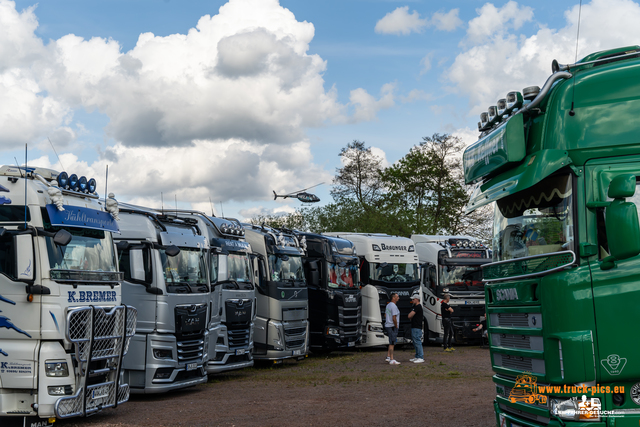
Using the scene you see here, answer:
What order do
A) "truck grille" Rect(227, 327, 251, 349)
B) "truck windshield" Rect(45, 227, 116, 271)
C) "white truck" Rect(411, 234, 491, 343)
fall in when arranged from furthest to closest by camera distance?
1. "white truck" Rect(411, 234, 491, 343)
2. "truck grille" Rect(227, 327, 251, 349)
3. "truck windshield" Rect(45, 227, 116, 271)

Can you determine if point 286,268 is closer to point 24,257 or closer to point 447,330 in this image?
point 447,330

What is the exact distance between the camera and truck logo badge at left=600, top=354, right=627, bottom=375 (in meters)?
5.24

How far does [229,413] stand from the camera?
426 inches

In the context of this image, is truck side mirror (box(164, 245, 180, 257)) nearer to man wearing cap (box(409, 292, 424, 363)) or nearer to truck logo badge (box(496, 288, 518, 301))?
truck logo badge (box(496, 288, 518, 301))

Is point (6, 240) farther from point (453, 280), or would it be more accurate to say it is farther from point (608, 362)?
point (453, 280)

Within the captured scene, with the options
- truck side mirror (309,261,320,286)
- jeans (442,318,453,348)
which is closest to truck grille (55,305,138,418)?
truck side mirror (309,261,320,286)

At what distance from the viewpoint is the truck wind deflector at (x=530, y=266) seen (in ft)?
17.9

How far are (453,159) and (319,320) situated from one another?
31336mm

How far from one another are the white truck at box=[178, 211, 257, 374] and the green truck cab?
9.11 meters

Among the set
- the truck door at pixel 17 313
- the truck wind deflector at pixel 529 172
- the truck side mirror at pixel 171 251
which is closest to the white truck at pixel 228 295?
the truck side mirror at pixel 171 251

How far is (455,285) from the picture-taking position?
2450 centimetres

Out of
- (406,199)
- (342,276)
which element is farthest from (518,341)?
(406,199)

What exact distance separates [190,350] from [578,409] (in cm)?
900

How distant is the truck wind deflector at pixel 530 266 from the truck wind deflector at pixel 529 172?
0.63m
